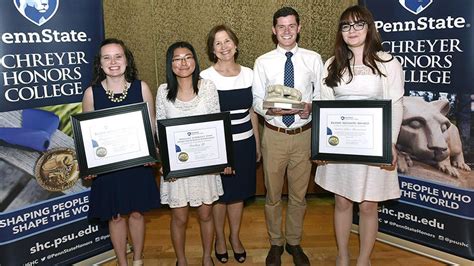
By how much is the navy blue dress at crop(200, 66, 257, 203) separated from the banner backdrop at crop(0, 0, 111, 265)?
0.93 m

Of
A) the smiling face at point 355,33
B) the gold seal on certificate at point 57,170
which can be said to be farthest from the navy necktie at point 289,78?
the gold seal on certificate at point 57,170

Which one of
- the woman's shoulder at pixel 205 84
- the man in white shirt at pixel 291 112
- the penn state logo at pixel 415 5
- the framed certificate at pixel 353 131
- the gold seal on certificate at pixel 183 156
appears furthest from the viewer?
the penn state logo at pixel 415 5

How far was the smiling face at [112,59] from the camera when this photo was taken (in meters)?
2.41

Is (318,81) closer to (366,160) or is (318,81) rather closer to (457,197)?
(366,160)

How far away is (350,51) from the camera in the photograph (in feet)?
8.00

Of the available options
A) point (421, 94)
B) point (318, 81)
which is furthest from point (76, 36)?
point (421, 94)

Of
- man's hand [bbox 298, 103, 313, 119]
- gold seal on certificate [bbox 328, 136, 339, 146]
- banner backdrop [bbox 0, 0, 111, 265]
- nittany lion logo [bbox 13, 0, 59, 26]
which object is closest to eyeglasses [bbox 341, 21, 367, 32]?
man's hand [bbox 298, 103, 313, 119]

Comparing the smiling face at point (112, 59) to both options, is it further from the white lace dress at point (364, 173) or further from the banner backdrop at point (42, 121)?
the white lace dress at point (364, 173)

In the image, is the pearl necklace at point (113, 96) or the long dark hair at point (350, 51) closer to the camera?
the long dark hair at point (350, 51)

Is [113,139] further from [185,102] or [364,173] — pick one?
[364,173]

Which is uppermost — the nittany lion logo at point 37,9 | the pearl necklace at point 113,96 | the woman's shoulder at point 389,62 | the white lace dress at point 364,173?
the nittany lion logo at point 37,9

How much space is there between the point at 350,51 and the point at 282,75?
1.61 feet

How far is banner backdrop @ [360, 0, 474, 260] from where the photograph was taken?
273cm

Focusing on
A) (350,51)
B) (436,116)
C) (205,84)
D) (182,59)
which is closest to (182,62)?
(182,59)
